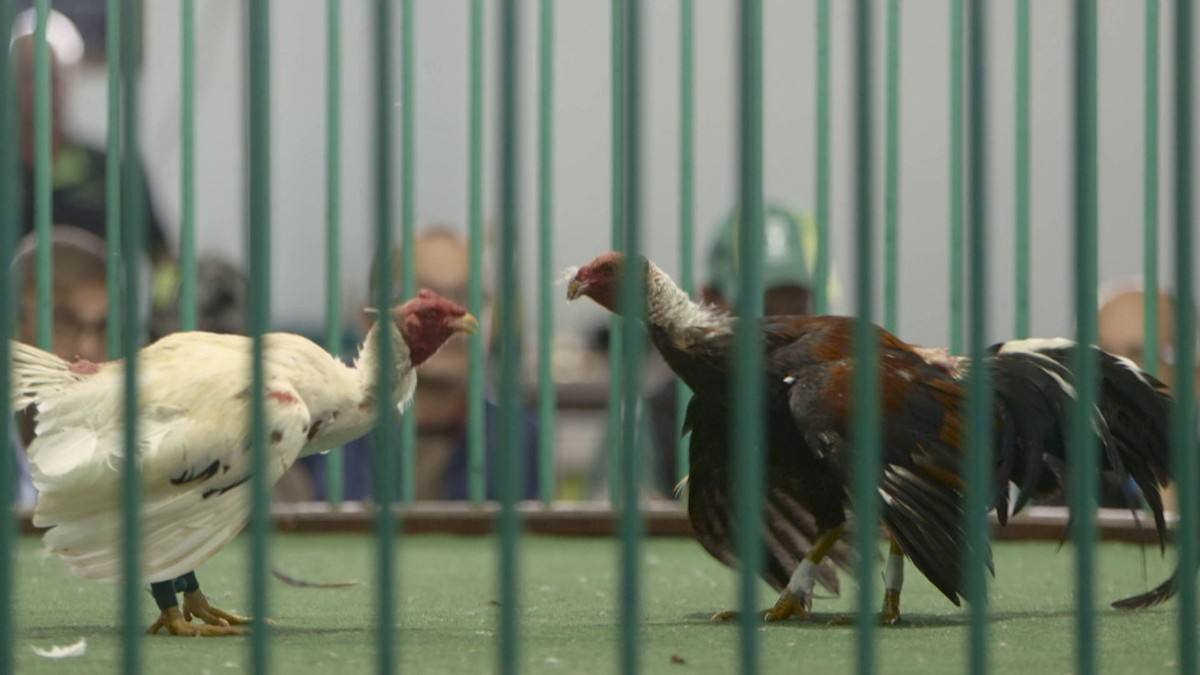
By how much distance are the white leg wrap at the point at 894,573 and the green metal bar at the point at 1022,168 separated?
54.3 inches

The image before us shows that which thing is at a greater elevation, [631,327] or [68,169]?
[68,169]

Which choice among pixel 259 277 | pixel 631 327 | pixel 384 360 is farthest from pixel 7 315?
pixel 631 327

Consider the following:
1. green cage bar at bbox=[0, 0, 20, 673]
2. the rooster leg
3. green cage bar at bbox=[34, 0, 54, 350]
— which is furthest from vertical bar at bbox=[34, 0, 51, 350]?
green cage bar at bbox=[0, 0, 20, 673]

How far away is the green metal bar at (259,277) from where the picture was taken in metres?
1.95

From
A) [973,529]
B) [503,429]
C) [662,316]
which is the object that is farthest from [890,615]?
[503,429]

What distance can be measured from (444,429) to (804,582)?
7.21 feet

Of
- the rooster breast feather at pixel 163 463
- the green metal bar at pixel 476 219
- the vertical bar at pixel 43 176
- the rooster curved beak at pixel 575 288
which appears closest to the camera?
the rooster breast feather at pixel 163 463

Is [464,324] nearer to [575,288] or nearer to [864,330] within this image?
[575,288]

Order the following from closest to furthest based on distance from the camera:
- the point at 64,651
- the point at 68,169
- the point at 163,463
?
the point at 64,651
the point at 163,463
the point at 68,169

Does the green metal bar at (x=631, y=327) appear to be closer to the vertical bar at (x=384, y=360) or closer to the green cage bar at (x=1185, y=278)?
the vertical bar at (x=384, y=360)

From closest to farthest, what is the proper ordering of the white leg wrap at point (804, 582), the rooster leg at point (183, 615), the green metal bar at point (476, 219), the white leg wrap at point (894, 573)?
the rooster leg at point (183, 615) < the white leg wrap at point (894, 573) < the white leg wrap at point (804, 582) < the green metal bar at point (476, 219)

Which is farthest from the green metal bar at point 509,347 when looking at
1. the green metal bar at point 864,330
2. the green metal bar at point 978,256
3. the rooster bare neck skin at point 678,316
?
the rooster bare neck skin at point 678,316

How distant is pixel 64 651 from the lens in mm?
2691

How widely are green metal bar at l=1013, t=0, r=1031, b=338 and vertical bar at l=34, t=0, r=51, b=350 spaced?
2.15 metres
